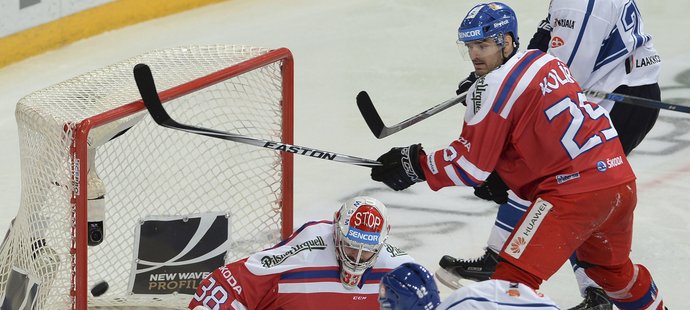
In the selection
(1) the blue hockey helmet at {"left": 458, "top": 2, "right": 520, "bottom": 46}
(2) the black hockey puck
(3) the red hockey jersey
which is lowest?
(2) the black hockey puck

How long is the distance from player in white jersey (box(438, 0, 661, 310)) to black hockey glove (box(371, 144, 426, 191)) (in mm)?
271

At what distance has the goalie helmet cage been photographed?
3.52m

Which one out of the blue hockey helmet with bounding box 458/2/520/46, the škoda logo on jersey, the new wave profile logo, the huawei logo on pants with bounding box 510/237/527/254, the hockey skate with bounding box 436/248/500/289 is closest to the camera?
the škoda logo on jersey

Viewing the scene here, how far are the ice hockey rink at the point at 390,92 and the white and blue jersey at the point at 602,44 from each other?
732 millimetres

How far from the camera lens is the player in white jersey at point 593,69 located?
4117 mm

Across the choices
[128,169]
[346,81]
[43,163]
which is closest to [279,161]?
[128,169]

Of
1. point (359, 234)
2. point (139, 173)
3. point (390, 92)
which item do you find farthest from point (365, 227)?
point (390, 92)

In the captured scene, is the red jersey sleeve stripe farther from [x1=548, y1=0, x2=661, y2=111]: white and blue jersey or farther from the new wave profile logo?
the new wave profile logo

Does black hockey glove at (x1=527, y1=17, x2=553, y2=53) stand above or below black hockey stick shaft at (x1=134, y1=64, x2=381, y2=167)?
above

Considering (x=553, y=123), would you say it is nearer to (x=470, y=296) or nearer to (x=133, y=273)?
(x=470, y=296)

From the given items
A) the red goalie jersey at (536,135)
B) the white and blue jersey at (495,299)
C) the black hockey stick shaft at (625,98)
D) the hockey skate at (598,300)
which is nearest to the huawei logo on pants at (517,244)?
the red goalie jersey at (536,135)

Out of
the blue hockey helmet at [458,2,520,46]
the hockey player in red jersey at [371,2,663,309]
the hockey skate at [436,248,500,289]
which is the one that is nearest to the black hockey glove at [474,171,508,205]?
the hockey player in red jersey at [371,2,663,309]

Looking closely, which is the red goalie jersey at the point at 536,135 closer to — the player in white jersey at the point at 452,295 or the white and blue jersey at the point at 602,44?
the white and blue jersey at the point at 602,44

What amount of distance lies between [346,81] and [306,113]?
0.55 meters
